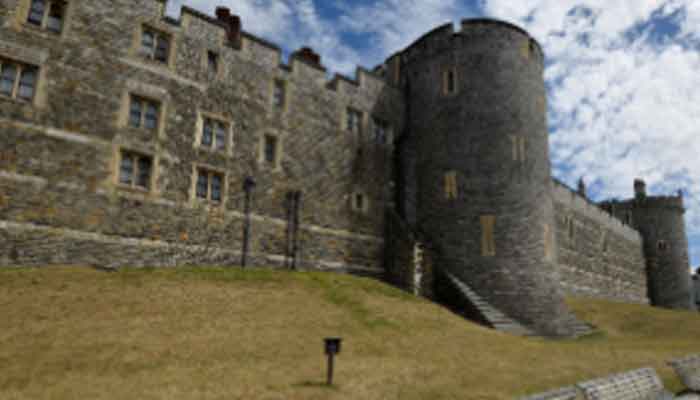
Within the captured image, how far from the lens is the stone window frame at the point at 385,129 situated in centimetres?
2355

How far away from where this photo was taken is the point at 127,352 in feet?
29.8

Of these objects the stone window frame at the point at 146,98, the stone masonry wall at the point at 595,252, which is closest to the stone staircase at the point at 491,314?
the stone window frame at the point at 146,98

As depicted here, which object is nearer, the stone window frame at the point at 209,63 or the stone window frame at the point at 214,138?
the stone window frame at the point at 214,138

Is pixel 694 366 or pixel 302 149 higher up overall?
pixel 302 149

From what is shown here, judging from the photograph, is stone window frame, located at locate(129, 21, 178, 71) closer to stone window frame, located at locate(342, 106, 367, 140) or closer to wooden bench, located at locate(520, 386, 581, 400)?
stone window frame, located at locate(342, 106, 367, 140)

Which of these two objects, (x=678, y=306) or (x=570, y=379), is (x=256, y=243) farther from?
(x=678, y=306)

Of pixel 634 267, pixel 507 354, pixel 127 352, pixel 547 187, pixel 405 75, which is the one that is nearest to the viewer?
pixel 127 352

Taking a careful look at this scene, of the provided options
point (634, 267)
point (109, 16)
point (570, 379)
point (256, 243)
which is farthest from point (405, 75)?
point (634, 267)

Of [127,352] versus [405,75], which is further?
[405,75]

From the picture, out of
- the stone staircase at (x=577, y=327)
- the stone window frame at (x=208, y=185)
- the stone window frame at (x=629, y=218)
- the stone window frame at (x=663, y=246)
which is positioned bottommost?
the stone staircase at (x=577, y=327)

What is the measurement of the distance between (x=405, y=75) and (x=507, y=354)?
16246 mm

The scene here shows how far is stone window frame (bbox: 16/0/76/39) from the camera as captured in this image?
1436 cm

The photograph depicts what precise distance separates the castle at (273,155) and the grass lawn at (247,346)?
2104mm

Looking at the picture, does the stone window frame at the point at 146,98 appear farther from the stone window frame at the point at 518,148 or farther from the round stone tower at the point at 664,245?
the round stone tower at the point at 664,245
